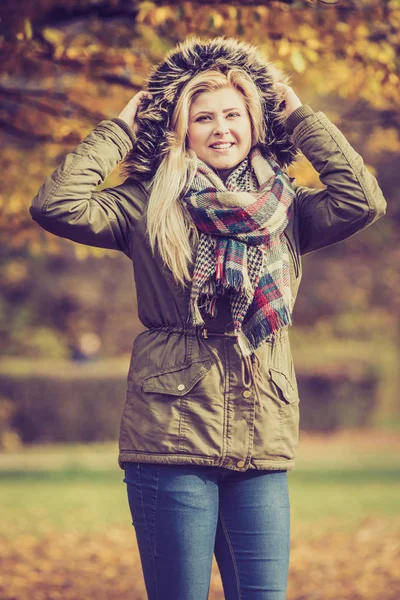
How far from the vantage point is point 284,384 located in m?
2.71

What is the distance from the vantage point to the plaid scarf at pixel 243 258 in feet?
8.61

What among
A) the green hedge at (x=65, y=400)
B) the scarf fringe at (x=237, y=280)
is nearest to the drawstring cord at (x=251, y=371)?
the scarf fringe at (x=237, y=280)

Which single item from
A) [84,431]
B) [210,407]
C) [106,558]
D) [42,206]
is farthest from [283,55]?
[84,431]

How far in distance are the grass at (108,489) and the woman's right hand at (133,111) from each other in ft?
15.6

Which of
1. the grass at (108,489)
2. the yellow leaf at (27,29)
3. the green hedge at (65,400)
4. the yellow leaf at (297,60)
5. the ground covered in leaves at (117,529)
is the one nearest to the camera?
the yellow leaf at (27,29)

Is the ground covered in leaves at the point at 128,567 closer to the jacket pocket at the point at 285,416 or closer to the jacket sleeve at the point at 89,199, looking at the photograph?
the jacket pocket at the point at 285,416

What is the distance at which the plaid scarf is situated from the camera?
2625 mm

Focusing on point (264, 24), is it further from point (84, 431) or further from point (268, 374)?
point (84, 431)

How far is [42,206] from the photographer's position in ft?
8.88

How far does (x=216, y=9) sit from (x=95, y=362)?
982cm

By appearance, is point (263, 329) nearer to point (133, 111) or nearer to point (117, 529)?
point (133, 111)

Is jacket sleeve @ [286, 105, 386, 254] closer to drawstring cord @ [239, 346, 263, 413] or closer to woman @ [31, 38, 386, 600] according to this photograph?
woman @ [31, 38, 386, 600]

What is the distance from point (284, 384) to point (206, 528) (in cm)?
49

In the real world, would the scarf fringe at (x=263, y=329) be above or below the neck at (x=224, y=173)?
below
